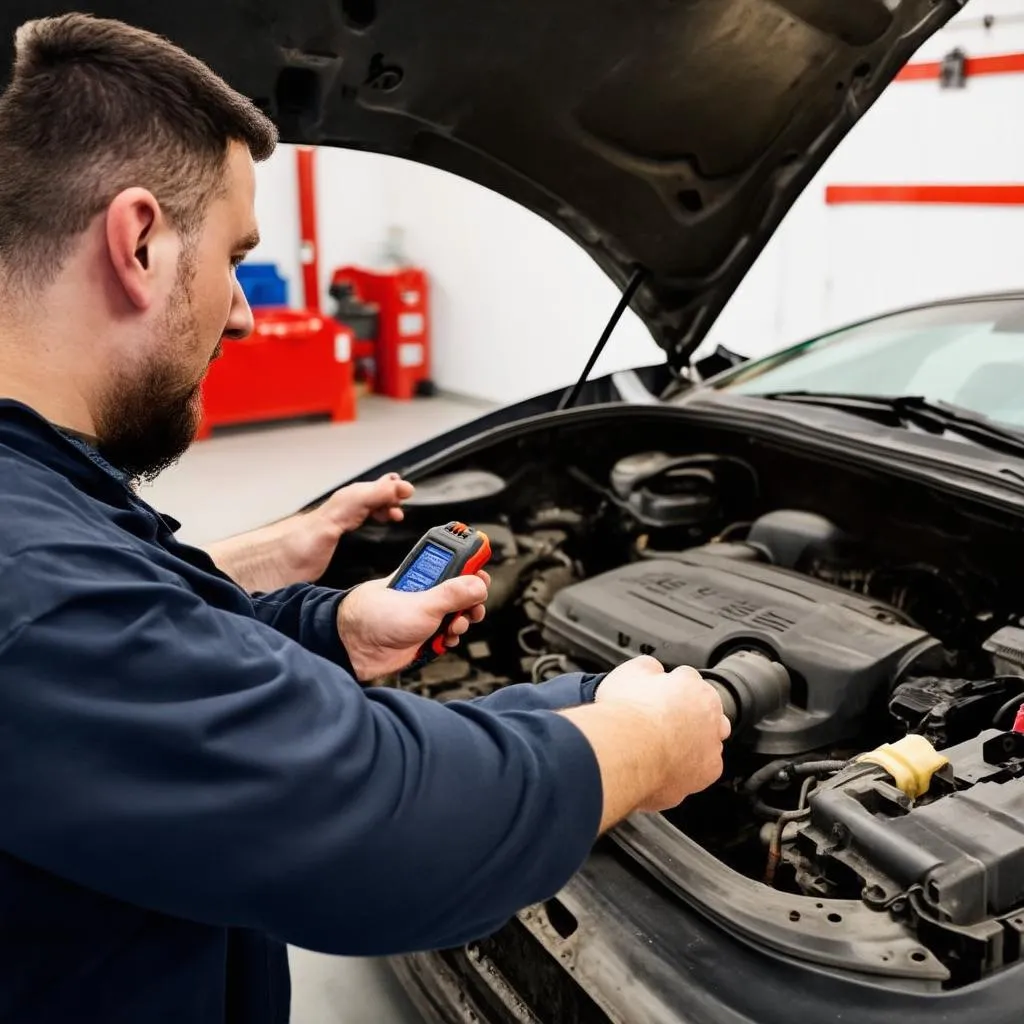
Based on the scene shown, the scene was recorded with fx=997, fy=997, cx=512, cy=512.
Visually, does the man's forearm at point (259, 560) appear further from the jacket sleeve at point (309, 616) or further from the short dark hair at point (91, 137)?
the short dark hair at point (91, 137)

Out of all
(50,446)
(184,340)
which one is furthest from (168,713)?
(184,340)

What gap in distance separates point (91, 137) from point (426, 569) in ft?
2.27

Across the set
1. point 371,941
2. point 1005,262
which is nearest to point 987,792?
point 371,941

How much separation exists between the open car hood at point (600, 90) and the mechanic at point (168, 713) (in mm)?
565

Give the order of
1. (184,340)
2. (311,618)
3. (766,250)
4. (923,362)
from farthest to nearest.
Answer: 1. (766,250)
2. (923,362)
3. (311,618)
4. (184,340)

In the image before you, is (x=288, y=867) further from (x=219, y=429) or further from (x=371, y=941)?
(x=219, y=429)

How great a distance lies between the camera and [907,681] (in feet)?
4.84

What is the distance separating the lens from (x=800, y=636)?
1.53 m

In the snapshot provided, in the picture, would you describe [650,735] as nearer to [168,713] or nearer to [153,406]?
[168,713]

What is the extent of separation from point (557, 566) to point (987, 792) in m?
1.17

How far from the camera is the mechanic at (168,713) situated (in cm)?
67

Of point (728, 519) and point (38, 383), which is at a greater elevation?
point (38, 383)

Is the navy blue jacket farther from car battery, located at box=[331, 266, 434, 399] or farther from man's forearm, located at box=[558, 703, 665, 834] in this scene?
car battery, located at box=[331, 266, 434, 399]

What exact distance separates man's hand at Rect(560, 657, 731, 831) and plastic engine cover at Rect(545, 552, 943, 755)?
0.50m
